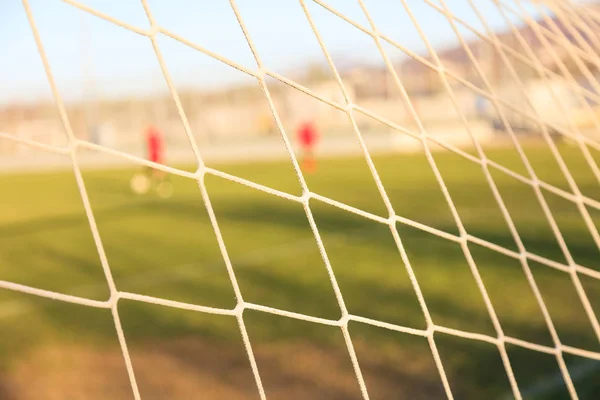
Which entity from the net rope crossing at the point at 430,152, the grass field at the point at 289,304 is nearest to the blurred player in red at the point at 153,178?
the grass field at the point at 289,304

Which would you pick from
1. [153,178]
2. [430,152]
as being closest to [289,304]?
[430,152]

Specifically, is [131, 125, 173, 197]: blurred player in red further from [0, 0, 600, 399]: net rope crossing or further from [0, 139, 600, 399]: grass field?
[0, 0, 600, 399]: net rope crossing

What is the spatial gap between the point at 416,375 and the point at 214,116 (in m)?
22.2

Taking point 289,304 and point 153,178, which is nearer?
point 289,304

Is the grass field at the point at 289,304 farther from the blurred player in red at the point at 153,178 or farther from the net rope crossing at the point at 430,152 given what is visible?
the blurred player in red at the point at 153,178

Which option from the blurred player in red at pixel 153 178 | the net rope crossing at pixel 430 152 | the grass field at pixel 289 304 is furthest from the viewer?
the blurred player in red at pixel 153 178

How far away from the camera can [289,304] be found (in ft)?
Result: 13.2

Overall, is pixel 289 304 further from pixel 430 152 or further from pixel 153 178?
pixel 153 178

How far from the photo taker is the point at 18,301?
4715 mm

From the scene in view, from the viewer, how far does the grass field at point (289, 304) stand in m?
2.83

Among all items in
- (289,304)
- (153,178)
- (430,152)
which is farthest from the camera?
(153,178)

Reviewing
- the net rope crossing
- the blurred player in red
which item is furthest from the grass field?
the blurred player in red

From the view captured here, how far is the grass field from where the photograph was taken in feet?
9.28

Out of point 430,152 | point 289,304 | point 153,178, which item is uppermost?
point 153,178
